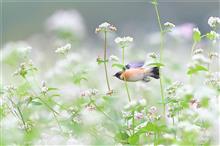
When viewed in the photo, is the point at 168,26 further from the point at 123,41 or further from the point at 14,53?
the point at 14,53

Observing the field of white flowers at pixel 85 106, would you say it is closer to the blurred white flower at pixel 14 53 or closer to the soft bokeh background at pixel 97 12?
the blurred white flower at pixel 14 53

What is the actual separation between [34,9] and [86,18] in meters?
0.73

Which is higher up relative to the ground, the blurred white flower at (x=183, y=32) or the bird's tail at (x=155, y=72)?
the blurred white flower at (x=183, y=32)

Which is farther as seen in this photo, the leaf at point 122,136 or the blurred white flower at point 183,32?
the blurred white flower at point 183,32

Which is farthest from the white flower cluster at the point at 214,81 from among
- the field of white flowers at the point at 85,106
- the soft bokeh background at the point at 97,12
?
the soft bokeh background at the point at 97,12

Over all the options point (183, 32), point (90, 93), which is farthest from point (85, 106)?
point (183, 32)

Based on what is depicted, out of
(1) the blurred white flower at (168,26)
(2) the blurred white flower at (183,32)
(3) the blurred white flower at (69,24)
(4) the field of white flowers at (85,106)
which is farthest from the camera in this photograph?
(2) the blurred white flower at (183,32)

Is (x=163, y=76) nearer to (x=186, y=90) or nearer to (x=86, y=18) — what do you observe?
(x=186, y=90)

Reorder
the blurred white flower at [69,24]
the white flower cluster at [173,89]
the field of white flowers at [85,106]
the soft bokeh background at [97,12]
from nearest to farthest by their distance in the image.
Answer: the field of white flowers at [85,106] → the blurred white flower at [69,24] → the white flower cluster at [173,89] → the soft bokeh background at [97,12]

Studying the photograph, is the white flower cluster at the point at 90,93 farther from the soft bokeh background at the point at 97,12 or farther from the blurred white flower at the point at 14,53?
the soft bokeh background at the point at 97,12

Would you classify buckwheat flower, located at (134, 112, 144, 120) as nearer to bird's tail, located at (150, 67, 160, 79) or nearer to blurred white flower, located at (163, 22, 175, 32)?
bird's tail, located at (150, 67, 160, 79)

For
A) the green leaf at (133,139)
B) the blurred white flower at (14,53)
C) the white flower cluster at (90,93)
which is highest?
the blurred white flower at (14,53)

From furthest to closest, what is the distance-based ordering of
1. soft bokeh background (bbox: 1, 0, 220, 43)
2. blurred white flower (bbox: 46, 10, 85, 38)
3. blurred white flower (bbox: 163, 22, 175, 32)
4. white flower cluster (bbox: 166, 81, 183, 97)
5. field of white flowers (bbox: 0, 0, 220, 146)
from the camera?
soft bokeh background (bbox: 1, 0, 220, 43), blurred white flower (bbox: 163, 22, 175, 32), white flower cluster (bbox: 166, 81, 183, 97), blurred white flower (bbox: 46, 10, 85, 38), field of white flowers (bbox: 0, 0, 220, 146)

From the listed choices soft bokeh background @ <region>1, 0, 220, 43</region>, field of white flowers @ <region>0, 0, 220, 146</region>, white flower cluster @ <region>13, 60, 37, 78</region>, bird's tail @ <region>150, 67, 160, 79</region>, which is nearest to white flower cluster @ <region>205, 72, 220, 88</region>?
field of white flowers @ <region>0, 0, 220, 146</region>
